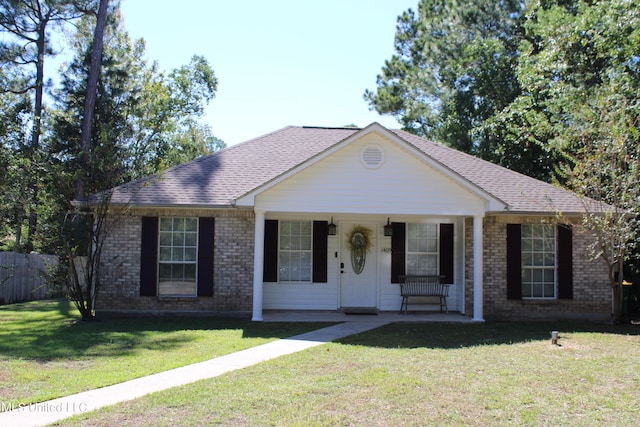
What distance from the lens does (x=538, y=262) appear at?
44.5ft

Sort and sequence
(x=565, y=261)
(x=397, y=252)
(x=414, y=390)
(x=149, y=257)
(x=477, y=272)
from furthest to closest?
1. (x=397, y=252)
2. (x=565, y=261)
3. (x=149, y=257)
4. (x=477, y=272)
5. (x=414, y=390)

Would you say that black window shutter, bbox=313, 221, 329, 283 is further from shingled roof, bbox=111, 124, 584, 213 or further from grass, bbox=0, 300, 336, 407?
grass, bbox=0, 300, 336, 407

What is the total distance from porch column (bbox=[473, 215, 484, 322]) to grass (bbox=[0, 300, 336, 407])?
3769 millimetres

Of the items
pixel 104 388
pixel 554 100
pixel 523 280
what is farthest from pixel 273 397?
pixel 554 100

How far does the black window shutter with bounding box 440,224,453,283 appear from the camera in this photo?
14.2m

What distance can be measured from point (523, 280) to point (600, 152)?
3582 millimetres

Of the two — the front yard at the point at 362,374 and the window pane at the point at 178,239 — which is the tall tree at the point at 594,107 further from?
the window pane at the point at 178,239

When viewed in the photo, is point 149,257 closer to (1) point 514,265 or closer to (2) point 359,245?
Result: (2) point 359,245

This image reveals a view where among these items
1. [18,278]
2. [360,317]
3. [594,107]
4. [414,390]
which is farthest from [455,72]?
[414,390]

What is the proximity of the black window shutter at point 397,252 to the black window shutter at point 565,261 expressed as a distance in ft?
12.5

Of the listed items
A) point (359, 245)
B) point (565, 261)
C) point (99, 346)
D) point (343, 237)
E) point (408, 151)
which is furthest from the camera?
point (343, 237)

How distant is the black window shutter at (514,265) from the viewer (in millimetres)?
13297

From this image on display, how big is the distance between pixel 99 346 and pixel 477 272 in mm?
8099

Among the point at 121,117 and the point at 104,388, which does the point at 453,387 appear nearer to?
the point at 104,388
